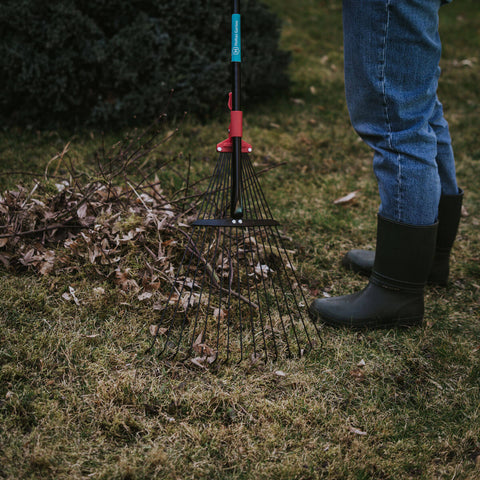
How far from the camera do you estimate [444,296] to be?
2146 millimetres

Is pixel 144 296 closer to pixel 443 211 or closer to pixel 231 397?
pixel 231 397

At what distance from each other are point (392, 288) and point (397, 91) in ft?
2.43

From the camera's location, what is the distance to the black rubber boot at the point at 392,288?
173cm

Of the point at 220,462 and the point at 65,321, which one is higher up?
the point at 65,321

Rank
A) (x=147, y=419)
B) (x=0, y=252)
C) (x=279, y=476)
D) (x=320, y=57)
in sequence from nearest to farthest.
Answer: (x=279, y=476) → (x=147, y=419) → (x=0, y=252) → (x=320, y=57)

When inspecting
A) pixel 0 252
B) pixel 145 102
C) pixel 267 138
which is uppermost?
pixel 145 102

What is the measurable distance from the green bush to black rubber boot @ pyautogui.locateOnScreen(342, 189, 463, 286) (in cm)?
203

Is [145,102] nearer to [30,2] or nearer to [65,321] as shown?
[30,2]

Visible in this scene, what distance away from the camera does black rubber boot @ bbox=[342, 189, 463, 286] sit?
2055mm

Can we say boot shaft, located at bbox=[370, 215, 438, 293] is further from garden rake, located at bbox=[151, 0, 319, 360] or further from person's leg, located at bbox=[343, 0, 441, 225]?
garden rake, located at bbox=[151, 0, 319, 360]

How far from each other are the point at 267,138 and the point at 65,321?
2.54 m

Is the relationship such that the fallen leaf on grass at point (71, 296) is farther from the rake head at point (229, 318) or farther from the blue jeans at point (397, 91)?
the blue jeans at point (397, 91)

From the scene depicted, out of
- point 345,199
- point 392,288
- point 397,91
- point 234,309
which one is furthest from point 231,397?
point 345,199

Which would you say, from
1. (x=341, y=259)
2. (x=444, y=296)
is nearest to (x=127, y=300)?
(x=341, y=259)
